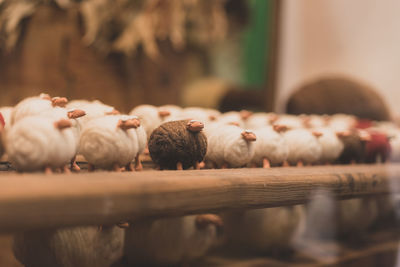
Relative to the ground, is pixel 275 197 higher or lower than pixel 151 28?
lower

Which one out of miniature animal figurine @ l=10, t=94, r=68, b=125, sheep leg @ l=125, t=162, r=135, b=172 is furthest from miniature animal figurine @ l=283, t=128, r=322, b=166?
miniature animal figurine @ l=10, t=94, r=68, b=125

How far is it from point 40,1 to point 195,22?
87cm

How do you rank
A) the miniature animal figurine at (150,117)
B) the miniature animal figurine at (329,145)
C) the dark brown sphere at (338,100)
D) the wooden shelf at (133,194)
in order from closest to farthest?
the wooden shelf at (133,194), the miniature animal figurine at (150,117), the miniature animal figurine at (329,145), the dark brown sphere at (338,100)

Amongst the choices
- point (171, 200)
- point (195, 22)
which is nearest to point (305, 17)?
point (195, 22)

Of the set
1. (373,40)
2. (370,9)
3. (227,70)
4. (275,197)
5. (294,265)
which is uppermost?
(370,9)

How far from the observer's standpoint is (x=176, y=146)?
2.51 ft

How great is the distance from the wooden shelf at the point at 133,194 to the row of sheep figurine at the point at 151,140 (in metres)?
0.06

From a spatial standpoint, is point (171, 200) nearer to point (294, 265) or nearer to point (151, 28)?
point (294, 265)

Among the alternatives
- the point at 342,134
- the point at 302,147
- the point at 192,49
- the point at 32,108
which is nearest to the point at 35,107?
the point at 32,108

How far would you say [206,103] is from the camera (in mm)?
2186

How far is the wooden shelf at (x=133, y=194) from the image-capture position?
1.48 feet

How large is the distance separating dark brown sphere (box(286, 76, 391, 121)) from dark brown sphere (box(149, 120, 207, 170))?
1.37m

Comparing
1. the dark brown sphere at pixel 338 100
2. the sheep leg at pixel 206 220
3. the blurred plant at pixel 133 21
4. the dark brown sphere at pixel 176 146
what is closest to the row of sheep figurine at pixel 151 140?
the dark brown sphere at pixel 176 146

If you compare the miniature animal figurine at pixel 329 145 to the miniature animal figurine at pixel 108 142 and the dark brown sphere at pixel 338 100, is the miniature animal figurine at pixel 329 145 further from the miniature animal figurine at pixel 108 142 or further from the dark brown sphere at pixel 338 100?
the dark brown sphere at pixel 338 100
